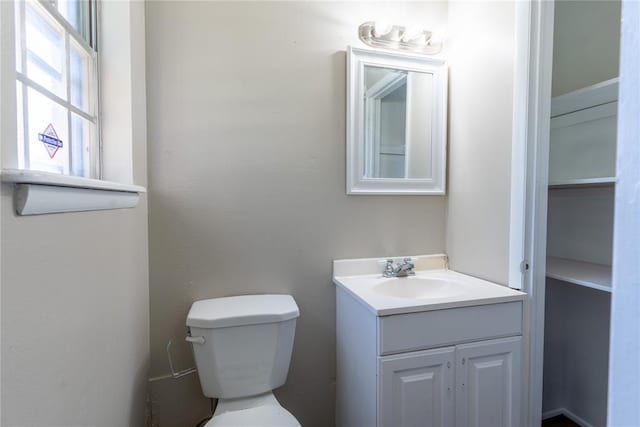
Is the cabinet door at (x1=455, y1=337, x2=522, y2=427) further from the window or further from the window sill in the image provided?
the window

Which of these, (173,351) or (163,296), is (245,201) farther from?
(173,351)

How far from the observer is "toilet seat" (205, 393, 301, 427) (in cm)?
106

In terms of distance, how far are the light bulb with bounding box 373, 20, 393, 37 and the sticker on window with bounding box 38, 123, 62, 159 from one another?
1.38 m

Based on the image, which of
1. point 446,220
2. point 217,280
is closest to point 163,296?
point 217,280

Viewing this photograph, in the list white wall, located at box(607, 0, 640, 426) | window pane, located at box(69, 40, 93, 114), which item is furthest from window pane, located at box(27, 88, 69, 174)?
white wall, located at box(607, 0, 640, 426)

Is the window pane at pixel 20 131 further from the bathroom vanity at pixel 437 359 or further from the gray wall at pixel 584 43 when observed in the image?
the gray wall at pixel 584 43

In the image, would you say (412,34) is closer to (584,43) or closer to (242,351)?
(584,43)

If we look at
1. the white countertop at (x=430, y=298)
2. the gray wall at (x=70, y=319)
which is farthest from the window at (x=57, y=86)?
the white countertop at (x=430, y=298)

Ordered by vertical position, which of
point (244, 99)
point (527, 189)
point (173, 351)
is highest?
point (244, 99)

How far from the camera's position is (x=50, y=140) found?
2.81 feet

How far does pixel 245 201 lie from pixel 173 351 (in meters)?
0.75

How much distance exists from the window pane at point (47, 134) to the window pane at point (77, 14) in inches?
13.0

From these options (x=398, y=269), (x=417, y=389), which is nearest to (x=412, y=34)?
(x=398, y=269)

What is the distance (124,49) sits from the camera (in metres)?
1.14
